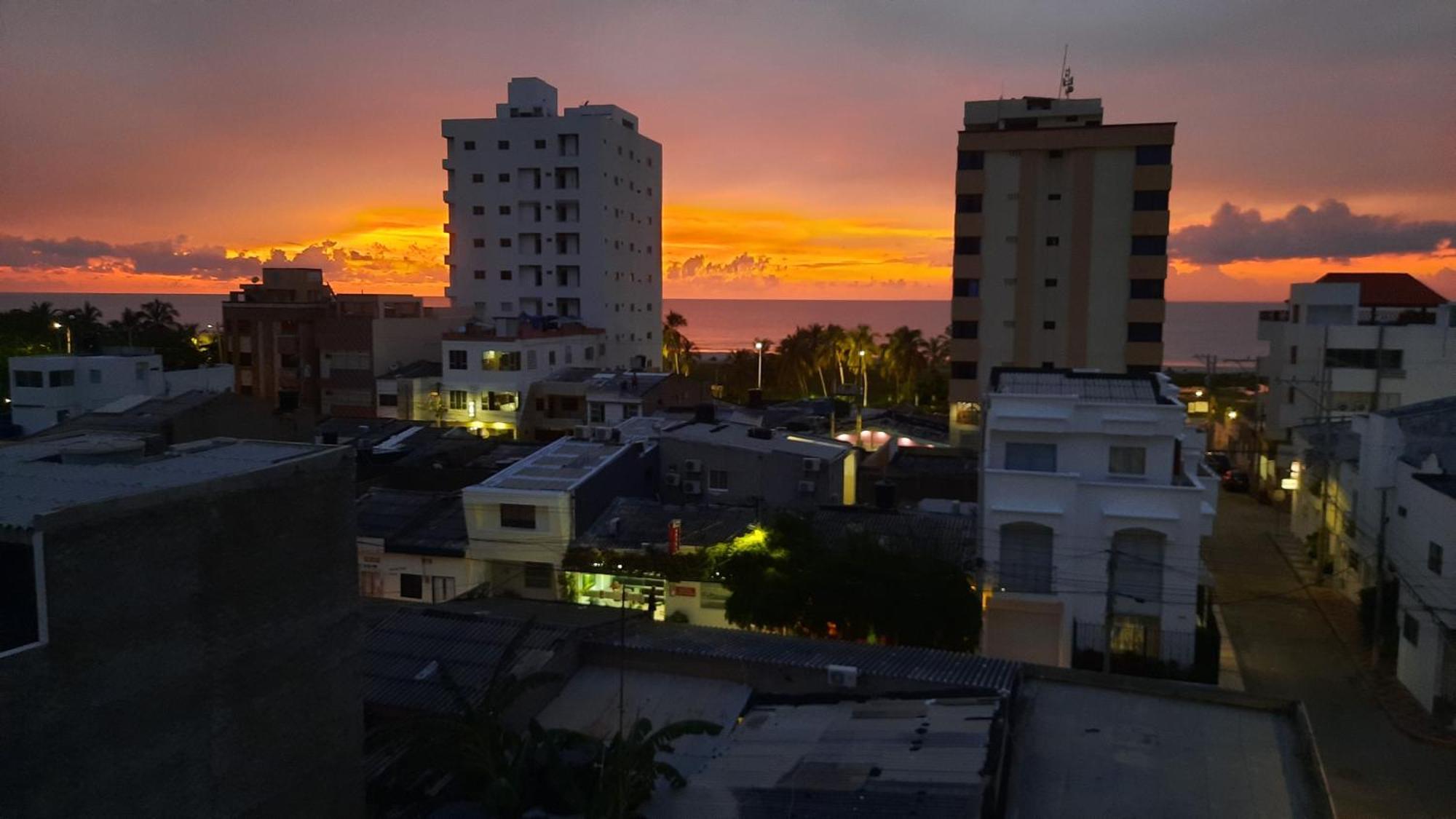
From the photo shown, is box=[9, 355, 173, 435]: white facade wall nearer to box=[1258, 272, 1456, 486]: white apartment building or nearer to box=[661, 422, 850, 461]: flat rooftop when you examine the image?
box=[661, 422, 850, 461]: flat rooftop

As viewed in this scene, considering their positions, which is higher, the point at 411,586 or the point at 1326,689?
the point at 411,586

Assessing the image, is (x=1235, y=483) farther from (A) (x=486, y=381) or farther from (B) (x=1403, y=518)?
(A) (x=486, y=381)

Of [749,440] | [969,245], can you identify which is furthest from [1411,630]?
[969,245]

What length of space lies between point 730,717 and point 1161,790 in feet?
21.8

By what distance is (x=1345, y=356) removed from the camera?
4750cm

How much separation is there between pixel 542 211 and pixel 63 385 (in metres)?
35.0

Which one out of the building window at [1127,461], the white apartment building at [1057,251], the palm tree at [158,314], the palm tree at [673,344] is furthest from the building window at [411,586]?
the palm tree at [158,314]

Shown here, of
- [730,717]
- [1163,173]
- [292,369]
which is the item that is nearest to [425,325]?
[292,369]

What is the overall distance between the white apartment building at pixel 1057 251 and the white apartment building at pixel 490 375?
2359 cm

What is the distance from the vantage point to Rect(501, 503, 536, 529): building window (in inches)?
1129

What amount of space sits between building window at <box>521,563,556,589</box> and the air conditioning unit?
12835mm

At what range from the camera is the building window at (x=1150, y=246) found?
167 ft

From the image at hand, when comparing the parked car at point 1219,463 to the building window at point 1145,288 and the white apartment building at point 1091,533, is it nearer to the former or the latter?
the building window at point 1145,288

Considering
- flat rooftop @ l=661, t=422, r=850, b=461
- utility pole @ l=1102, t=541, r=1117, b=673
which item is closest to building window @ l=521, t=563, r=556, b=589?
flat rooftop @ l=661, t=422, r=850, b=461
